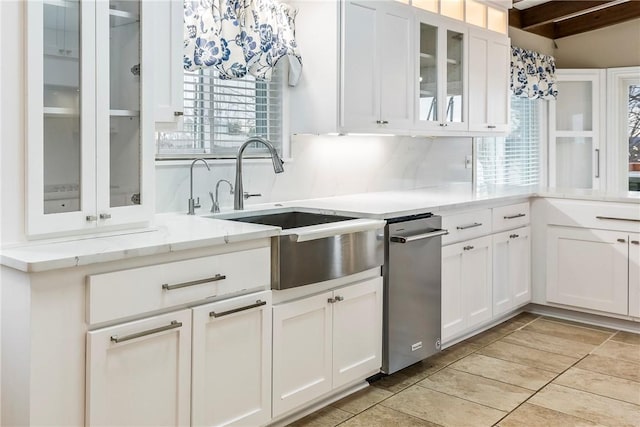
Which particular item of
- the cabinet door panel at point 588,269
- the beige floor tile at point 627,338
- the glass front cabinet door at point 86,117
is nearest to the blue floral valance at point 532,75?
the cabinet door panel at point 588,269

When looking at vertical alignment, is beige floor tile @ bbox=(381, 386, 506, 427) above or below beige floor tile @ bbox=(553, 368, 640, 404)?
below

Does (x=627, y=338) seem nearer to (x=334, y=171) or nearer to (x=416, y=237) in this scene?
(x=416, y=237)

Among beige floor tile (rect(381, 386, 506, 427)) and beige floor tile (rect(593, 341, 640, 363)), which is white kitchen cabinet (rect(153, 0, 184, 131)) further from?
beige floor tile (rect(593, 341, 640, 363))

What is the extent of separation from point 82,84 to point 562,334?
3299 mm

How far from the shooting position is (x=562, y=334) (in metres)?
3.95

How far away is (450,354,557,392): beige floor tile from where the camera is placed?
123 inches

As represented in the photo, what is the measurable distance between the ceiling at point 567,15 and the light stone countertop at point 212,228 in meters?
2.00

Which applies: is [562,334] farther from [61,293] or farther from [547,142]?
[61,293]

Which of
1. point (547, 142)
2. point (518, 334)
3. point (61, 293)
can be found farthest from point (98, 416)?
point (547, 142)

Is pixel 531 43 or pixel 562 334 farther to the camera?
pixel 531 43

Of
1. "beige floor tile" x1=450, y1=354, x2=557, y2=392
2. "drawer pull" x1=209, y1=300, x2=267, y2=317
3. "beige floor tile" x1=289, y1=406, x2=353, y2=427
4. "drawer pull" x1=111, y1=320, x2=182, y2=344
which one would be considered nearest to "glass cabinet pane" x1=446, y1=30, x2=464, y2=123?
"beige floor tile" x1=450, y1=354, x2=557, y2=392

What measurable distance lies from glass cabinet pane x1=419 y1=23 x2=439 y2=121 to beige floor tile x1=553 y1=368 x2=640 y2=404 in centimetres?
170

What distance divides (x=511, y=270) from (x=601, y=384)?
1.14m

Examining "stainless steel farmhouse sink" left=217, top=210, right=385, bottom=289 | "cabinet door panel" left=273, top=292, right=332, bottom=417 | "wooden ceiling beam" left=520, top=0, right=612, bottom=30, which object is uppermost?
"wooden ceiling beam" left=520, top=0, right=612, bottom=30
